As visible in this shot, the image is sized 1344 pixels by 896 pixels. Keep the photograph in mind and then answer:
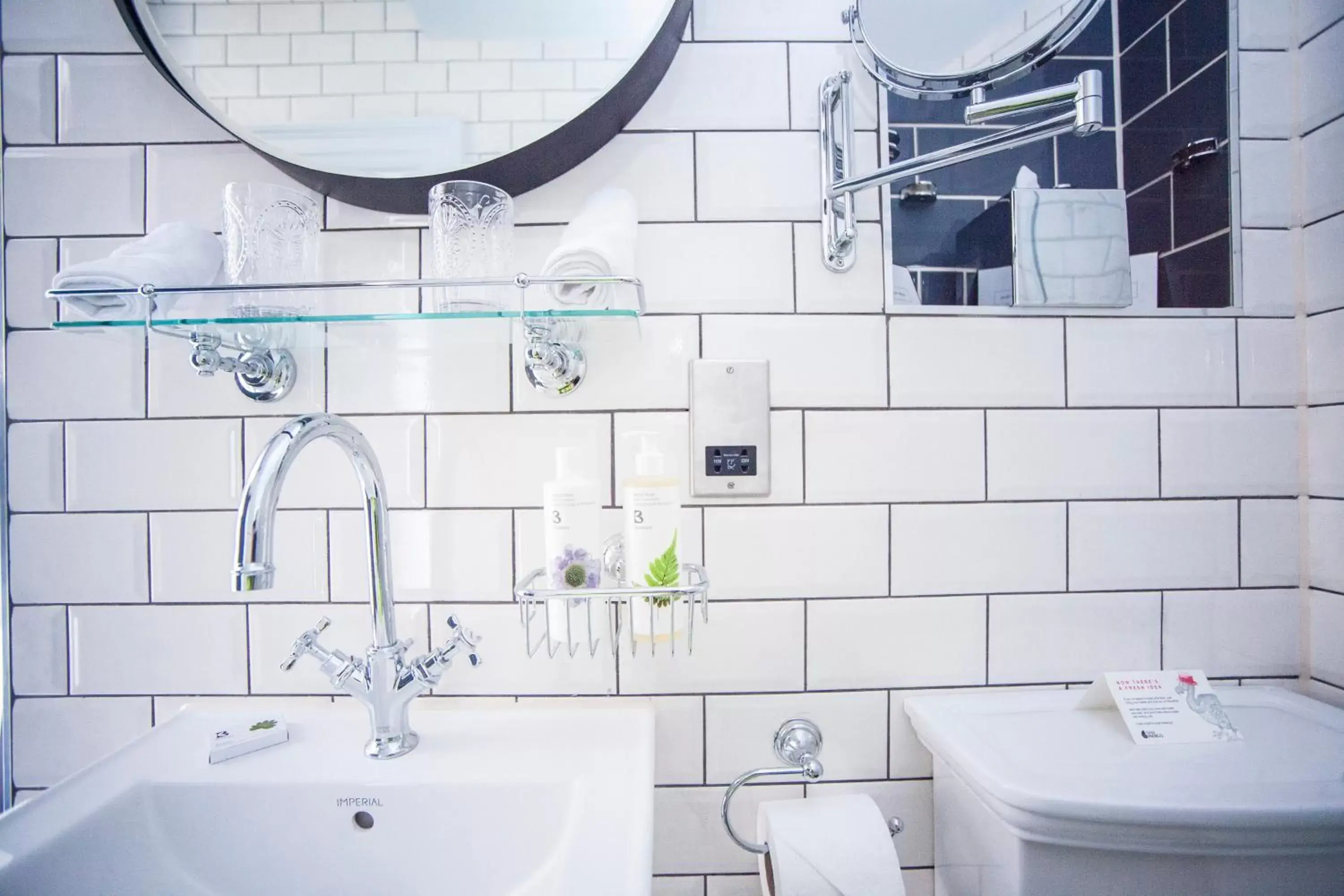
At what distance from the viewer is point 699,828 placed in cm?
77

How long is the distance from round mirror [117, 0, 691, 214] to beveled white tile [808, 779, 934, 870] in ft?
3.10

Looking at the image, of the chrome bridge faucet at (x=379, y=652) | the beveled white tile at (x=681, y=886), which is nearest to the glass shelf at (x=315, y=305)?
the chrome bridge faucet at (x=379, y=652)

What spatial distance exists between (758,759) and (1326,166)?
1.13 meters

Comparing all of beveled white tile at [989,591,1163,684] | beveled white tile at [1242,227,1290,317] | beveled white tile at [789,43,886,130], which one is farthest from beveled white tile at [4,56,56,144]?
beveled white tile at [1242,227,1290,317]

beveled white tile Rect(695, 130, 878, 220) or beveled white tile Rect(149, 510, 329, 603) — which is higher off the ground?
beveled white tile Rect(695, 130, 878, 220)

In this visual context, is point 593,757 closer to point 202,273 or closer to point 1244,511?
point 202,273

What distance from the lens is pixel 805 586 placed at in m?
0.77

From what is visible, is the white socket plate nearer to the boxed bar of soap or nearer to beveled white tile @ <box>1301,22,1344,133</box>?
the boxed bar of soap

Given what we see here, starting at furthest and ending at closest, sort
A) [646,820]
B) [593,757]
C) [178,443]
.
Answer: [178,443] < [593,757] < [646,820]

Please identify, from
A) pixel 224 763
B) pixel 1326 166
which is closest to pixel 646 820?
pixel 224 763

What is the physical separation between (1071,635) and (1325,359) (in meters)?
0.51

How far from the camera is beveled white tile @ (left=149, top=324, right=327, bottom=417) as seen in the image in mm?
769

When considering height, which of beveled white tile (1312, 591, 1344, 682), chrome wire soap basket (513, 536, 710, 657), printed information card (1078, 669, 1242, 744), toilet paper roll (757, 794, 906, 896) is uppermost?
chrome wire soap basket (513, 536, 710, 657)

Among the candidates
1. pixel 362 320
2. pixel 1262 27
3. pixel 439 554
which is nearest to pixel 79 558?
pixel 439 554
